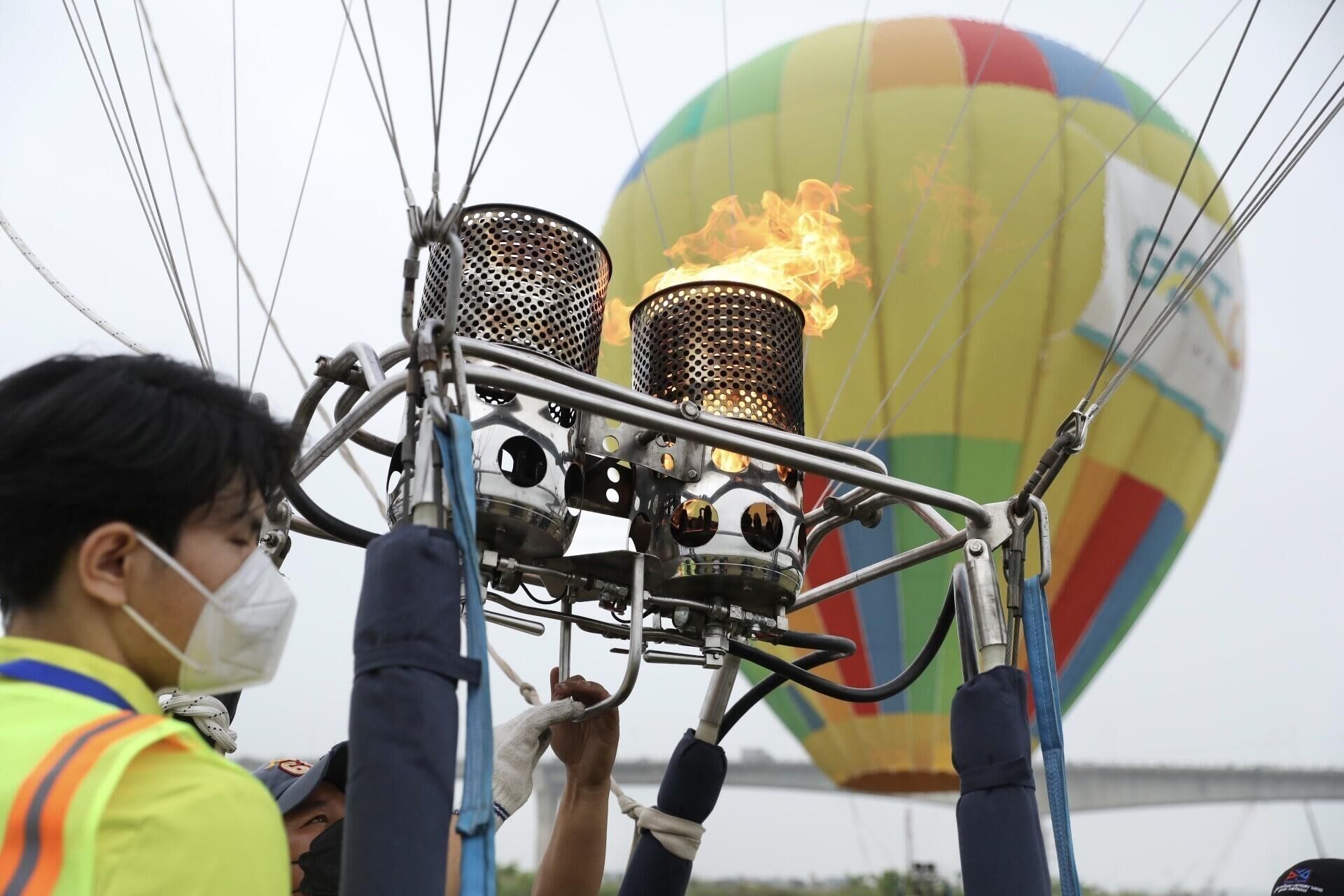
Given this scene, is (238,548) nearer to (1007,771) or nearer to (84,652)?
(84,652)

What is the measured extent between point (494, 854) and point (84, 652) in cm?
40

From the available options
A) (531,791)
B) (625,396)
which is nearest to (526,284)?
(625,396)

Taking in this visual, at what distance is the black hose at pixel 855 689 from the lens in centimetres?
172

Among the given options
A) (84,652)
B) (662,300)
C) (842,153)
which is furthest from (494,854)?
(842,153)

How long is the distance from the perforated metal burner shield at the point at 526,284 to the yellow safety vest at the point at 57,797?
0.81 meters

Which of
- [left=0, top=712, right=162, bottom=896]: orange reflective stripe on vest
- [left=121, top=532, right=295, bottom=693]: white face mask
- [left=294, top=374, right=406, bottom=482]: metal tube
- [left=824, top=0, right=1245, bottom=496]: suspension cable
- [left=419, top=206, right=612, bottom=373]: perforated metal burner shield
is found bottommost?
[left=0, top=712, right=162, bottom=896]: orange reflective stripe on vest

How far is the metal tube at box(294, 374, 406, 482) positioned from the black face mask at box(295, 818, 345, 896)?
0.41m

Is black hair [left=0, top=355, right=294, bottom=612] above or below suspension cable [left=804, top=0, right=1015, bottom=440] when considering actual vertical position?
below

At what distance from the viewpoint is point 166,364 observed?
88 centimetres

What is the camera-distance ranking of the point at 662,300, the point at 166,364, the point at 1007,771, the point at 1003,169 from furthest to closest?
the point at 1003,169
the point at 662,300
the point at 1007,771
the point at 166,364

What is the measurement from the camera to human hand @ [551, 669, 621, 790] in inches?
69.1

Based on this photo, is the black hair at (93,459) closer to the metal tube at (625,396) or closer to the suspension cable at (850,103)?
the metal tube at (625,396)

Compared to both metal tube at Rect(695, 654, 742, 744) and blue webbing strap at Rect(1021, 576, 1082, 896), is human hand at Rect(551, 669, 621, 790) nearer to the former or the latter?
Result: metal tube at Rect(695, 654, 742, 744)

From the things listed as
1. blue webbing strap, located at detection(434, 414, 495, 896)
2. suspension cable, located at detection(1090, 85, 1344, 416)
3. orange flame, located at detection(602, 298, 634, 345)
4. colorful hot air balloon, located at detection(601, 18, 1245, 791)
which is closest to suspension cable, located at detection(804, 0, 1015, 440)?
colorful hot air balloon, located at detection(601, 18, 1245, 791)
